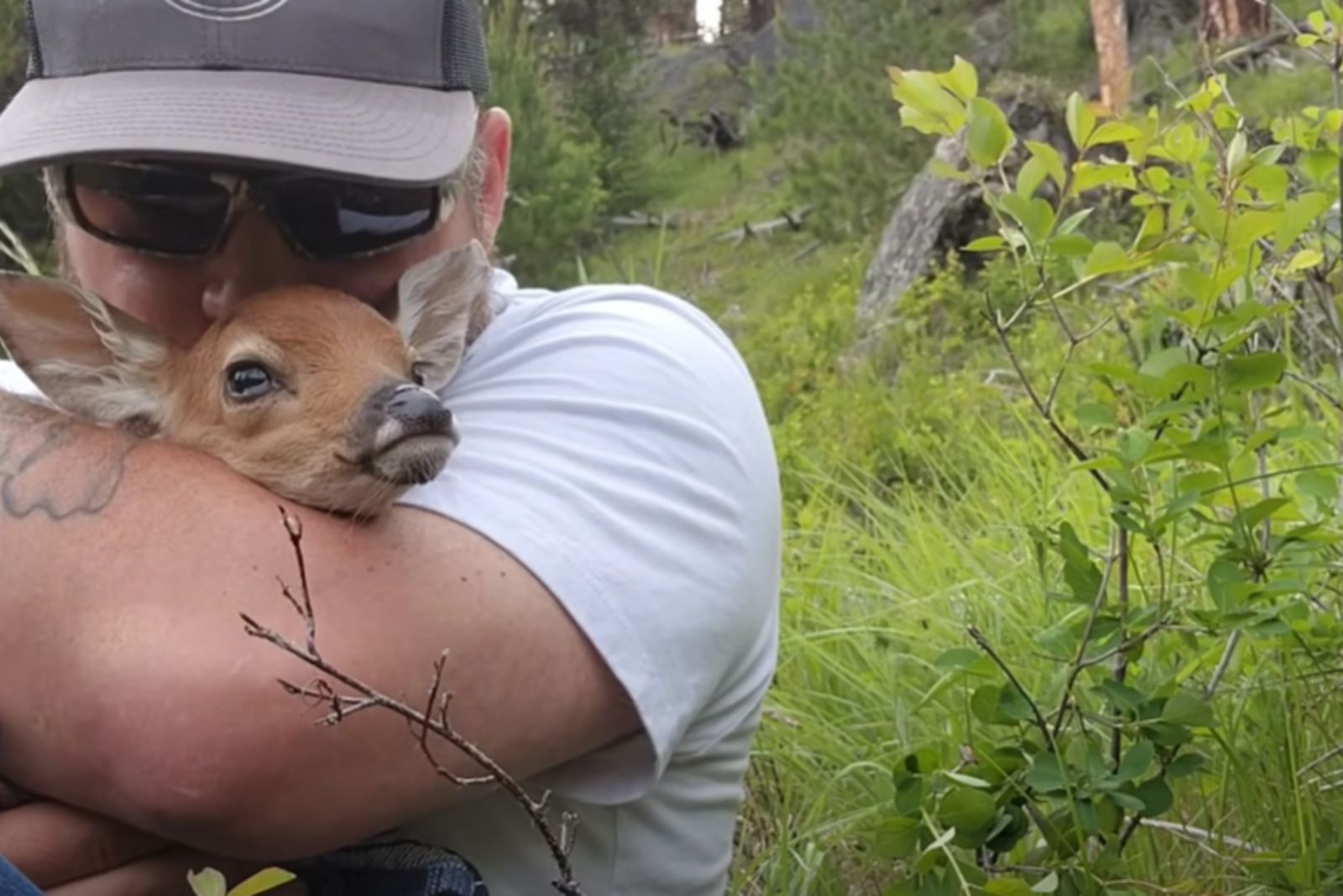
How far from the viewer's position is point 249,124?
2021 millimetres

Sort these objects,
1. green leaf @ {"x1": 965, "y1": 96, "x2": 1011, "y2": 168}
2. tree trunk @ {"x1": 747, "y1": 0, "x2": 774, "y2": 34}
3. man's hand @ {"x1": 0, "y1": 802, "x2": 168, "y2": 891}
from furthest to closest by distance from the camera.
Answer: tree trunk @ {"x1": 747, "y1": 0, "x2": 774, "y2": 34}, green leaf @ {"x1": 965, "y1": 96, "x2": 1011, "y2": 168}, man's hand @ {"x1": 0, "y1": 802, "x2": 168, "y2": 891}

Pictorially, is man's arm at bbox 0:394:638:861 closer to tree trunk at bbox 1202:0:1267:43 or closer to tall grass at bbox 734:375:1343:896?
tall grass at bbox 734:375:1343:896

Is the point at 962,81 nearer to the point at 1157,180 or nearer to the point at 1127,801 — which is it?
the point at 1157,180

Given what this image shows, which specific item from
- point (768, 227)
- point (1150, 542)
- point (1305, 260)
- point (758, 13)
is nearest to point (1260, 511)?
point (1150, 542)

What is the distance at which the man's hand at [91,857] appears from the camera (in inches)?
69.6

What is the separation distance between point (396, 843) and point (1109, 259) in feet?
3.20

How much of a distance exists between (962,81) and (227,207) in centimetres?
85

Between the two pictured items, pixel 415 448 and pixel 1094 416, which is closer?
pixel 415 448

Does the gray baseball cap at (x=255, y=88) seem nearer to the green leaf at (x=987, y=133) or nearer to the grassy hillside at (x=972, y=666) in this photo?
the green leaf at (x=987, y=133)

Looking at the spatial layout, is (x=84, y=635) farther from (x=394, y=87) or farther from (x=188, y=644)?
(x=394, y=87)

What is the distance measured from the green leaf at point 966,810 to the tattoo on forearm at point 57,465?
927mm

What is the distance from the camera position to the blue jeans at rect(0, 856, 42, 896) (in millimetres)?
1490

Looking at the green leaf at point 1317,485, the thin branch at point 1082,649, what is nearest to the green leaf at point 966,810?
the thin branch at point 1082,649

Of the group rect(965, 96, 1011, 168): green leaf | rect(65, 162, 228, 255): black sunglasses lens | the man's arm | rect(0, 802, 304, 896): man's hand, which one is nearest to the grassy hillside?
rect(965, 96, 1011, 168): green leaf
